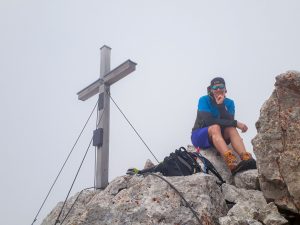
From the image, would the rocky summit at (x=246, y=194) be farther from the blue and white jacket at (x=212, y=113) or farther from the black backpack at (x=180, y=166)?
the blue and white jacket at (x=212, y=113)

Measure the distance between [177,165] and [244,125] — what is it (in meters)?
1.95

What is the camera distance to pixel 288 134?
15.8ft

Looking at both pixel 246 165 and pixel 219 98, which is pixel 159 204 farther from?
pixel 219 98

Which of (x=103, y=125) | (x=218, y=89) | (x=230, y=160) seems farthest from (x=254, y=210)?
(x=103, y=125)

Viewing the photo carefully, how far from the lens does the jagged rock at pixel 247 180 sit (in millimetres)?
5785

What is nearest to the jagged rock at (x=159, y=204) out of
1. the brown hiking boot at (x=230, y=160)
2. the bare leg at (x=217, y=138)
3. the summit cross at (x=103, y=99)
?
the brown hiking boot at (x=230, y=160)

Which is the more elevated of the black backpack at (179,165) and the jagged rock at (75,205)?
the black backpack at (179,165)

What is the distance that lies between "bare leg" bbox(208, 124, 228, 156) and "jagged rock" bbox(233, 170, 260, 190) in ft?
2.16

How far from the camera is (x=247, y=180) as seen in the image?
596 centimetres

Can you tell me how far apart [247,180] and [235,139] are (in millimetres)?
1424

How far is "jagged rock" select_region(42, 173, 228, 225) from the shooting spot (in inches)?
184

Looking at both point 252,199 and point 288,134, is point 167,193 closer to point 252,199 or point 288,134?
point 252,199

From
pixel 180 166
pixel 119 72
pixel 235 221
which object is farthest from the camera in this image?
pixel 119 72

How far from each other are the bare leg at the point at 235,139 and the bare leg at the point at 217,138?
14.1 inches
